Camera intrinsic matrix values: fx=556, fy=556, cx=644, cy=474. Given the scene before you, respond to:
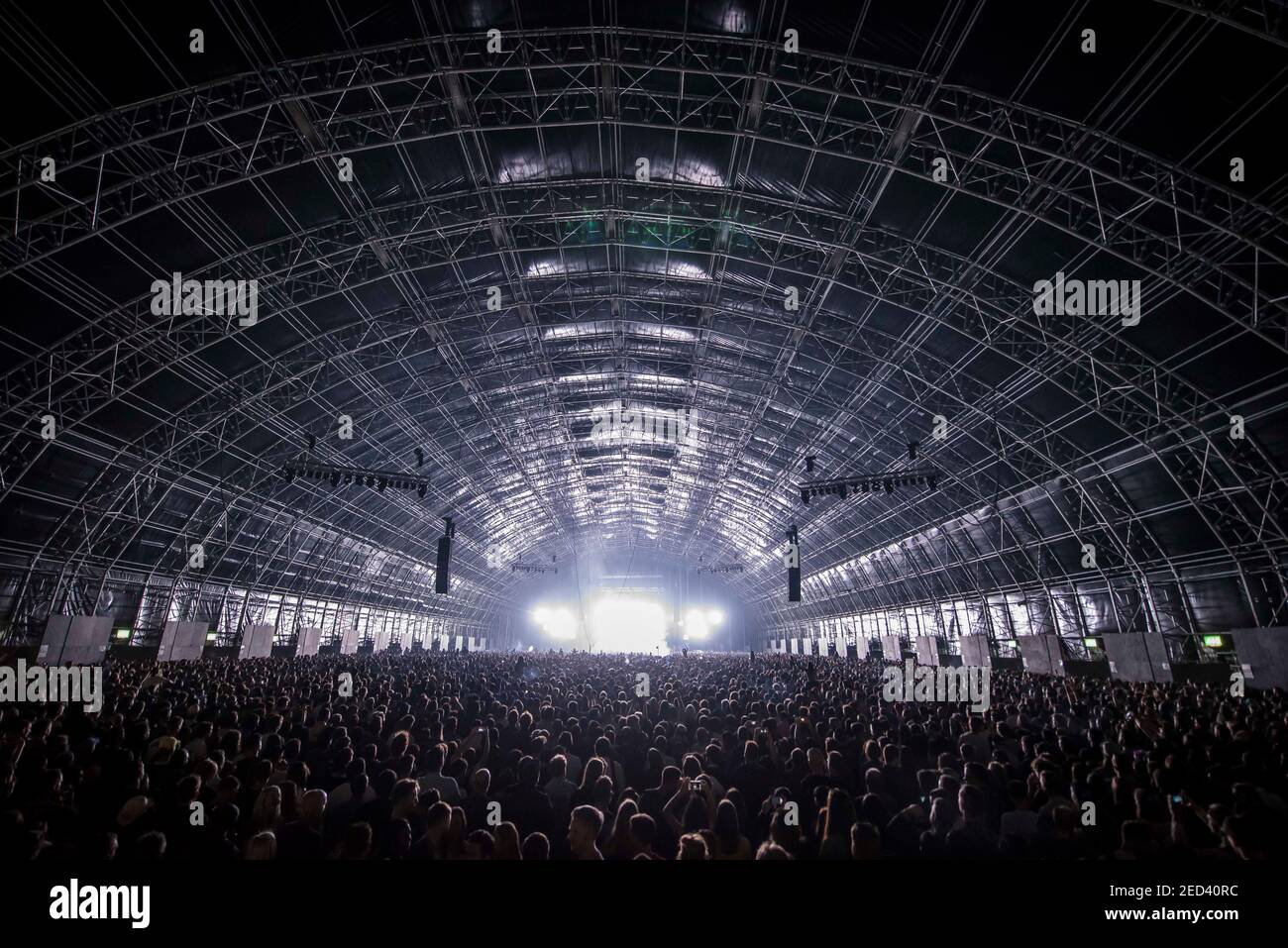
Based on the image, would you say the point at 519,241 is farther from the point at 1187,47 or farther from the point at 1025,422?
the point at 1025,422

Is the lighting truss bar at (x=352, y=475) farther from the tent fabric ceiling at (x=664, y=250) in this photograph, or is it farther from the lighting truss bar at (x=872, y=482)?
the lighting truss bar at (x=872, y=482)

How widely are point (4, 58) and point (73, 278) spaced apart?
5.90 m

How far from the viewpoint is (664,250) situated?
19.3 metres

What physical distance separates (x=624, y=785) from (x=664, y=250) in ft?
54.5

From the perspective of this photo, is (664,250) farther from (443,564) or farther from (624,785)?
(624,785)

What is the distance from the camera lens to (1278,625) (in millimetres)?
17109

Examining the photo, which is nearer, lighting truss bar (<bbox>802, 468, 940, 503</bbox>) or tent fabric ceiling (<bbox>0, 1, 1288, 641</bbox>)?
tent fabric ceiling (<bbox>0, 1, 1288, 641</bbox>)

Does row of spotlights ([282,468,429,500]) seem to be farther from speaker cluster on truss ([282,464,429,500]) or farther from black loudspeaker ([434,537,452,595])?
black loudspeaker ([434,537,452,595])

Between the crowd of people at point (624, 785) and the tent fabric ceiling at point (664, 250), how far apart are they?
9572 mm

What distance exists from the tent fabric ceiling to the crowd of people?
31.4 feet

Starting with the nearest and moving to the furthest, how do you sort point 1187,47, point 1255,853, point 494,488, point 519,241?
1. point 1255,853
2. point 1187,47
3. point 519,241
4. point 494,488

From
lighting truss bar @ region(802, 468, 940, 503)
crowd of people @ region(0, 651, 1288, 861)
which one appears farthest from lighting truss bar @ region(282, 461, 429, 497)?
Result: lighting truss bar @ region(802, 468, 940, 503)

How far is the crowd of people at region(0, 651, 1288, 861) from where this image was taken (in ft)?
14.6
